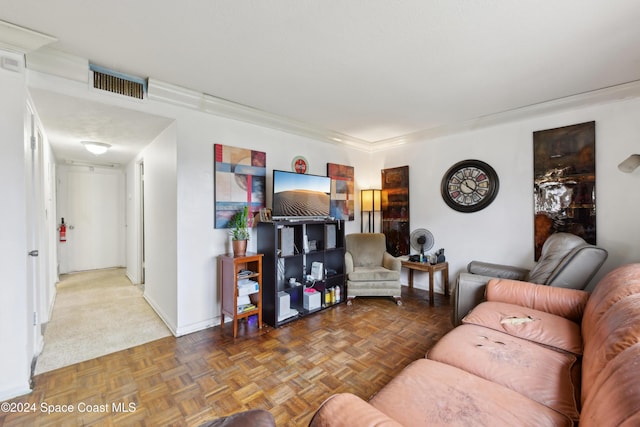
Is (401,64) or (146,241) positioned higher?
(401,64)

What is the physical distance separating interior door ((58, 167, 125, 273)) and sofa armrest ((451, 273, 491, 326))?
6.38 metres

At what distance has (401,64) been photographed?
217 cm

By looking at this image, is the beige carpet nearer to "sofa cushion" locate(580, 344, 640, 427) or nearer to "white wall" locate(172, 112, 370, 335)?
"white wall" locate(172, 112, 370, 335)

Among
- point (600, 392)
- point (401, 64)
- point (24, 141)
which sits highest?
point (401, 64)


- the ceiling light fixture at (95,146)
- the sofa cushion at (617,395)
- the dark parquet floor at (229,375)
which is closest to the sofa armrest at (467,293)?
the dark parquet floor at (229,375)

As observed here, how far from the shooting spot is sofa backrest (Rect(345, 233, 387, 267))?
4.02 m

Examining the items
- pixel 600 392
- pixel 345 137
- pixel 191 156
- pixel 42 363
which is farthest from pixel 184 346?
pixel 345 137

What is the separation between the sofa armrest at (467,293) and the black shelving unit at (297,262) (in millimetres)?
1450

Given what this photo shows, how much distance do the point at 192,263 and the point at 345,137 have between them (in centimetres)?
289

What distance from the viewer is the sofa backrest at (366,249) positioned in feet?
13.2

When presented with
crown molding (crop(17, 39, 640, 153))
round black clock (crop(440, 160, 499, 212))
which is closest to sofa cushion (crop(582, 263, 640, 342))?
round black clock (crop(440, 160, 499, 212))

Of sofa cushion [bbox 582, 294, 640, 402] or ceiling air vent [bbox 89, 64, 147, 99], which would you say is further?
ceiling air vent [bbox 89, 64, 147, 99]

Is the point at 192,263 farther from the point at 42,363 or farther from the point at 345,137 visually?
the point at 345,137

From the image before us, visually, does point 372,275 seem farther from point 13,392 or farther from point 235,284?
point 13,392
